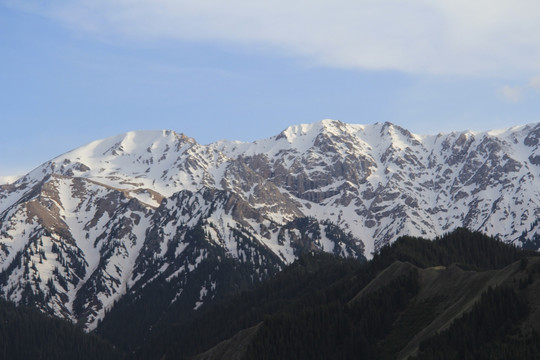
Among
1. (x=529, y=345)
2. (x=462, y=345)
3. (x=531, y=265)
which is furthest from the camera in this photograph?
(x=531, y=265)

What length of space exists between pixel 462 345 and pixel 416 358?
9894 millimetres

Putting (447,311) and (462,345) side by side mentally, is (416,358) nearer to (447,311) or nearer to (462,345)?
(462,345)

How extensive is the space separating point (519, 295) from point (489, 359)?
25.2m

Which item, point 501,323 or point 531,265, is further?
point 531,265

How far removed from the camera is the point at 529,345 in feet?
523

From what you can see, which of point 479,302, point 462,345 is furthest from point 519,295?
point 462,345

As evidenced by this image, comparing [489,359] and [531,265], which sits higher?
[531,265]

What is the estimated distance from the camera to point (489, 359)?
16312cm

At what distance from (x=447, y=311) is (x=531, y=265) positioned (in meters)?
22.4

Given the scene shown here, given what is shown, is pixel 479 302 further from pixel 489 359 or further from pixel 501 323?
pixel 489 359

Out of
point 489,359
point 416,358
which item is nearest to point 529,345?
point 489,359

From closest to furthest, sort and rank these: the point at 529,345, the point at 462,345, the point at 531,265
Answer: the point at 529,345
the point at 462,345
the point at 531,265

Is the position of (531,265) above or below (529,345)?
above

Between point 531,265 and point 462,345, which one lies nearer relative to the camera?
point 462,345
